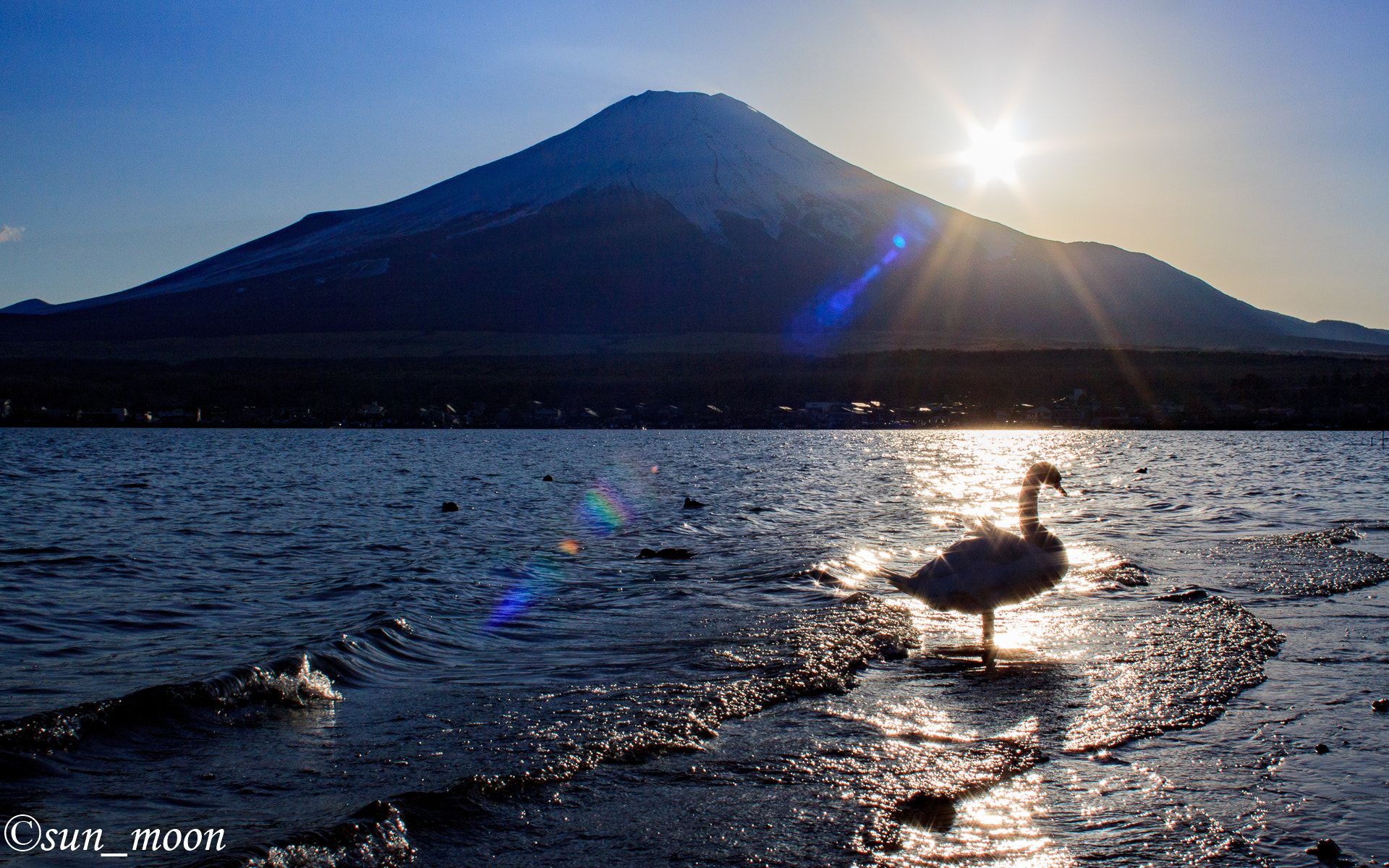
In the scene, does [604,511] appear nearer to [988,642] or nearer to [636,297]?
[988,642]

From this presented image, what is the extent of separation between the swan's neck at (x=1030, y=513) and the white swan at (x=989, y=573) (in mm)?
23

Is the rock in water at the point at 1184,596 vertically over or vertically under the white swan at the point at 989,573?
under

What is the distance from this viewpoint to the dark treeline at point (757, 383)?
3610 inches

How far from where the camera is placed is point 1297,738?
661cm

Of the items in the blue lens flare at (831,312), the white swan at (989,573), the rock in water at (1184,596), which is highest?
the blue lens flare at (831,312)

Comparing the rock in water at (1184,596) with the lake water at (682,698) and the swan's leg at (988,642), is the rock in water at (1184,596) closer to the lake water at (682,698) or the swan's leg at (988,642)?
the lake water at (682,698)

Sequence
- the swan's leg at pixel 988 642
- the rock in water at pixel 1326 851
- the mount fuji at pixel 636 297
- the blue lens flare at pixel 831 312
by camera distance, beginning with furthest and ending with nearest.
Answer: the mount fuji at pixel 636 297, the blue lens flare at pixel 831 312, the swan's leg at pixel 988 642, the rock in water at pixel 1326 851

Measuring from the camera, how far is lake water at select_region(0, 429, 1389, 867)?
540cm

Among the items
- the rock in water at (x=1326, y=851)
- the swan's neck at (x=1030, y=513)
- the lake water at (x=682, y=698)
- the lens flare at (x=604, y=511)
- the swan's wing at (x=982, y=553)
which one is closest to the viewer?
the rock in water at (x=1326, y=851)

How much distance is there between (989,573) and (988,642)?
0.70 m

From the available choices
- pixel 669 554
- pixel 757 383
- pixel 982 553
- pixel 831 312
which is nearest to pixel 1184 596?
pixel 982 553

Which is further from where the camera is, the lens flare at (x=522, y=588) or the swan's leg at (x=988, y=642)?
the lens flare at (x=522, y=588)

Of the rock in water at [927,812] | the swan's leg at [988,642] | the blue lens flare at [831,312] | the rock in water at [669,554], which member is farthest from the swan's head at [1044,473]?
the blue lens flare at [831,312]

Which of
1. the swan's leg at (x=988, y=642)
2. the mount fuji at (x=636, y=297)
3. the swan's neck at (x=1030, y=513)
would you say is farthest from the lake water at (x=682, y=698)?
the mount fuji at (x=636, y=297)
